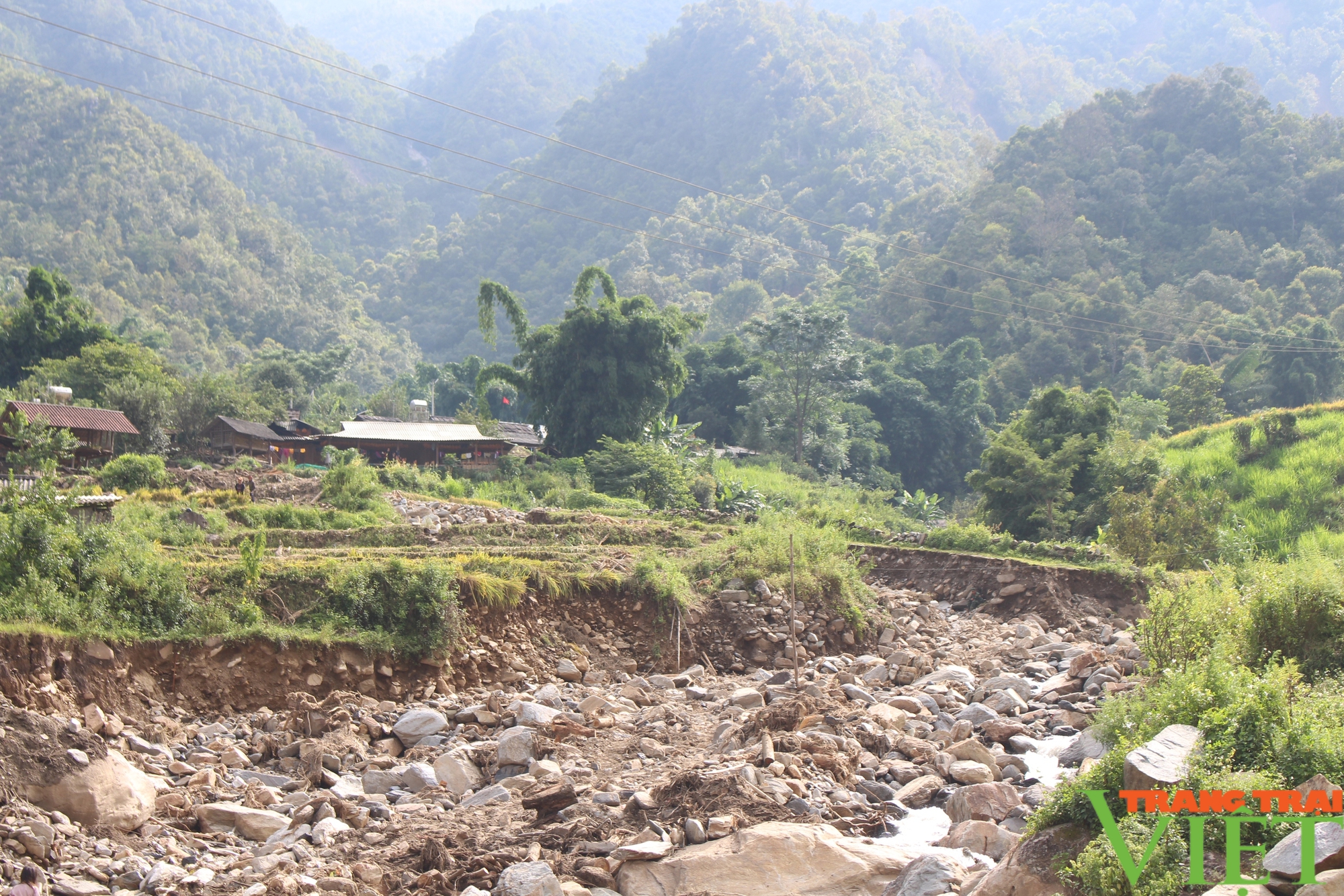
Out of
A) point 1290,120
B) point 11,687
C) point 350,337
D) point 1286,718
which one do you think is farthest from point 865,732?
point 350,337

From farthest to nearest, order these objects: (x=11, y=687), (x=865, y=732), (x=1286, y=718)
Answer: (x=865, y=732), (x=11, y=687), (x=1286, y=718)

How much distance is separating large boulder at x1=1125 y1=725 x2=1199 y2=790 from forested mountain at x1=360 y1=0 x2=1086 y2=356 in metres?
75.8

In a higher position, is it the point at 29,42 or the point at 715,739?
the point at 29,42

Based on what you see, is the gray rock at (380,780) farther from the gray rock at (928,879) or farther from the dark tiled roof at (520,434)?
the dark tiled roof at (520,434)

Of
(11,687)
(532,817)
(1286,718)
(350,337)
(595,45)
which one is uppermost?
(595,45)

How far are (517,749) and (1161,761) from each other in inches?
217

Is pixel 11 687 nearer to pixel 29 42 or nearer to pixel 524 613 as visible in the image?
pixel 524 613

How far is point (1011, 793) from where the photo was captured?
7637mm

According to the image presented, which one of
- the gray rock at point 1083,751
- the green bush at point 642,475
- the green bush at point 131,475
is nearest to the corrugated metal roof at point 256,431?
the green bush at point 131,475

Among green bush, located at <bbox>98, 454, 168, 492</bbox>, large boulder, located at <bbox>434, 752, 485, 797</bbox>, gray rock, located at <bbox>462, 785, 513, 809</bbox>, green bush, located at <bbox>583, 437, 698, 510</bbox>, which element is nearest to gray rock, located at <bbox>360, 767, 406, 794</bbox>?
large boulder, located at <bbox>434, 752, 485, 797</bbox>

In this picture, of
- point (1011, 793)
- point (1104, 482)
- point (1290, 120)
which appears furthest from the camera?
point (1290, 120)

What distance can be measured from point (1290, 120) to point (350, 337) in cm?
7285

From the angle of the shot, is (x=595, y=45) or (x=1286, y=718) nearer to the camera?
(x=1286, y=718)

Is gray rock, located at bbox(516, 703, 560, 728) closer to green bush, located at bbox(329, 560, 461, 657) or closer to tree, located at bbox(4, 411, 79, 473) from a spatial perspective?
green bush, located at bbox(329, 560, 461, 657)
